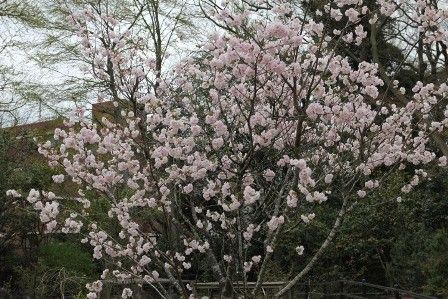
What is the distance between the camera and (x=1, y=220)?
490 inches

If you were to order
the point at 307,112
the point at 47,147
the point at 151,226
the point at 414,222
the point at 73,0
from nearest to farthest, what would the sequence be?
the point at 307,112 → the point at 47,147 → the point at 414,222 → the point at 151,226 → the point at 73,0

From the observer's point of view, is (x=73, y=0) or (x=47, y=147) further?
(x=73, y=0)

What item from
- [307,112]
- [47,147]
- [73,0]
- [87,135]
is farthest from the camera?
[73,0]

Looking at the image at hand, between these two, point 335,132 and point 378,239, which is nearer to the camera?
point 335,132

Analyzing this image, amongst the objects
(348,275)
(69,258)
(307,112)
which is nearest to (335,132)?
(307,112)

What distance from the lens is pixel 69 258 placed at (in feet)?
41.0

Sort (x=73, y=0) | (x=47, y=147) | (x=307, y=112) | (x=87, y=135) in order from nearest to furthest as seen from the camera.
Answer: (x=307, y=112) → (x=87, y=135) → (x=47, y=147) → (x=73, y=0)

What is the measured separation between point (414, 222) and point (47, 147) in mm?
8101

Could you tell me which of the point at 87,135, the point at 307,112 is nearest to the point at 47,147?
the point at 87,135

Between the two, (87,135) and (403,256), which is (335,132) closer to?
(87,135)

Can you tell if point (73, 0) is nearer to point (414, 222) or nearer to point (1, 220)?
A: point (1, 220)

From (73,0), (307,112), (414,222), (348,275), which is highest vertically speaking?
(73,0)

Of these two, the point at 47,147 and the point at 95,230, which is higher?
the point at 47,147

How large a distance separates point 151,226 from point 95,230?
7.48 m
